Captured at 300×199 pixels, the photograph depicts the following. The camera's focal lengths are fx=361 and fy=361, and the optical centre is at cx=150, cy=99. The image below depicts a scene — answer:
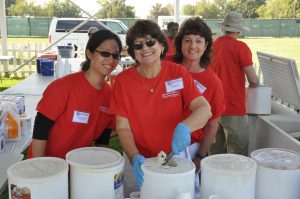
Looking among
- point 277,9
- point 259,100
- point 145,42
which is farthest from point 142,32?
point 277,9

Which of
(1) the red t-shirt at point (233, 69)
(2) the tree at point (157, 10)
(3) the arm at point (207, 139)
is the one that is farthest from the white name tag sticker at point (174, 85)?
(2) the tree at point (157, 10)

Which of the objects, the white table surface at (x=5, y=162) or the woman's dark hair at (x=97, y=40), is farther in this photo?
the white table surface at (x=5, y=162)

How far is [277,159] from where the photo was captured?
1.10m

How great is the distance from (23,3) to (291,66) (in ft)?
116

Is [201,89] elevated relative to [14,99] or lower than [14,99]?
elevated

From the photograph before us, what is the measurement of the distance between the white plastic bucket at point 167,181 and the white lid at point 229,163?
7 cm

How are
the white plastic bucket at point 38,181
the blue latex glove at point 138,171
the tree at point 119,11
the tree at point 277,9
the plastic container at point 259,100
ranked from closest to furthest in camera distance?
the white plastic bucket at point 38,181 < the blue latex glove at point 138,171 < the plastic container at point 259,100 < the tree at point 119,11 < the tree at point 277,9

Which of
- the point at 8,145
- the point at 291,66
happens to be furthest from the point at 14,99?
the point at 291,66

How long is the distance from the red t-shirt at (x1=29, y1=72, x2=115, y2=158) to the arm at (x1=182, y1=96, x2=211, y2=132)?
1.25 feet

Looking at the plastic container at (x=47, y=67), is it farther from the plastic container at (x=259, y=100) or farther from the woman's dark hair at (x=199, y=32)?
the woman's dark hair at (x=199, y=32)

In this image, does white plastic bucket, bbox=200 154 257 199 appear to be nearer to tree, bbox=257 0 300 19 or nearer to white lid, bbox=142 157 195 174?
white lid, bbox=142 157 195 174

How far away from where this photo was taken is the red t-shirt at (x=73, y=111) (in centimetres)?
143

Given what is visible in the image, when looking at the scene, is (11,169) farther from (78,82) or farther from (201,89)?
(201,89)

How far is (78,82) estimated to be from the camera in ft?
4.82
